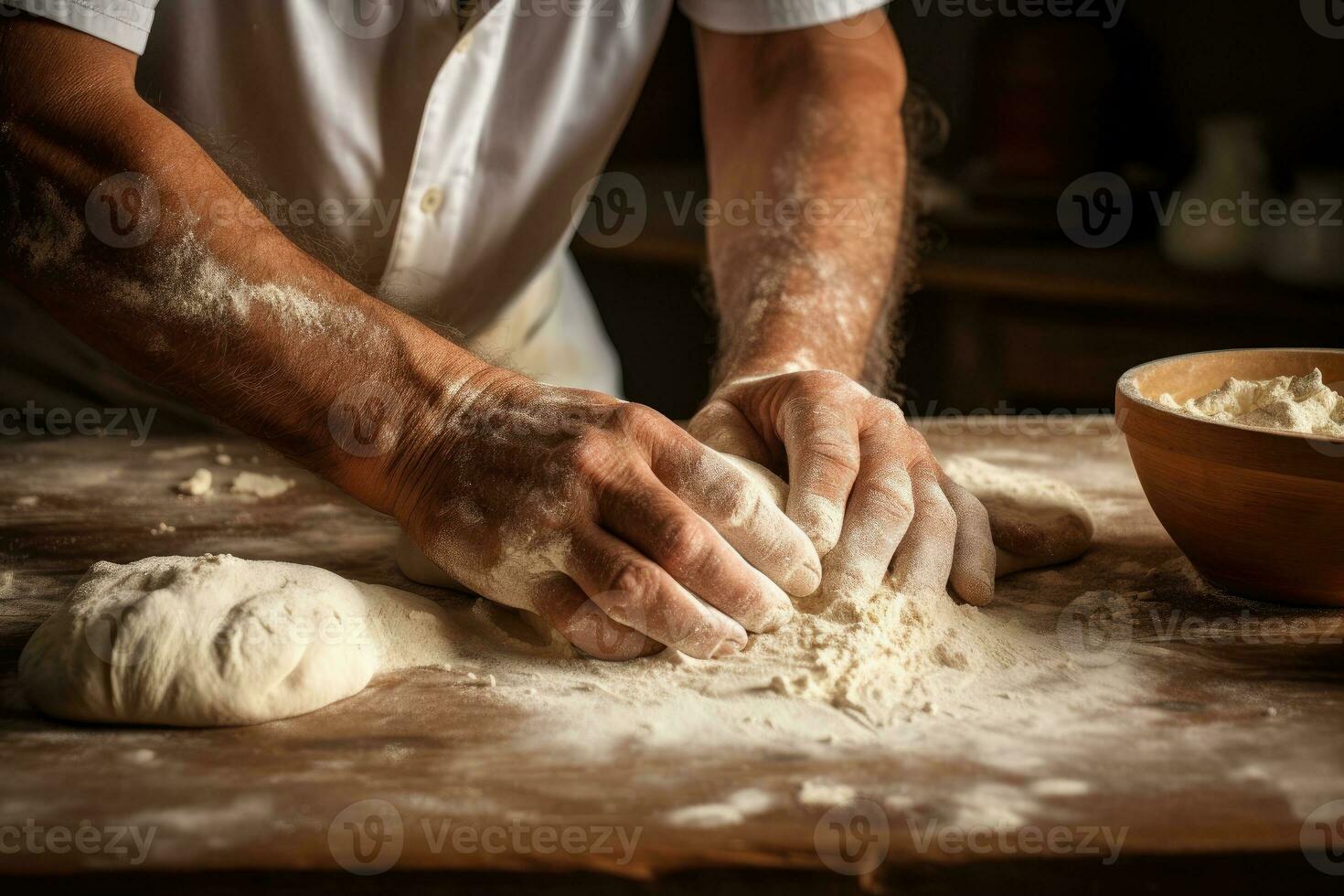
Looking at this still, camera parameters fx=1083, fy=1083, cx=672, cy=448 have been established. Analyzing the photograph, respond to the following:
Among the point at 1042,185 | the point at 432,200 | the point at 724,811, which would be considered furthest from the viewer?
the point at 1042,185

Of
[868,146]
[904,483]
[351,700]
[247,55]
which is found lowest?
[351,700]

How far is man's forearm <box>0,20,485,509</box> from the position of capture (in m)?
1.05

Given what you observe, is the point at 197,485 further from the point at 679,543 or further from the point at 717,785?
the point at 717,785

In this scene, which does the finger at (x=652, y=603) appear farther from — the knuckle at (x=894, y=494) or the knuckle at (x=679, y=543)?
the knuckle at (x=894, y=494)

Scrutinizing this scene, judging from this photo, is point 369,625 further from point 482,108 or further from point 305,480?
point 482,108

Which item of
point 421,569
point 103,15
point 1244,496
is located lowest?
point 421,569

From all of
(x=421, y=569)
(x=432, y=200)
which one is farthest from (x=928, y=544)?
(x=432, y=200)

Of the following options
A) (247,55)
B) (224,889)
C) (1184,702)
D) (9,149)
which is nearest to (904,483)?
(1184,702)

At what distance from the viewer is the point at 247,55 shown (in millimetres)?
1473

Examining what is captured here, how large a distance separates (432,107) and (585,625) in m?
0.89

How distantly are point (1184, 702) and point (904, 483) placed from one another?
32 centimetres

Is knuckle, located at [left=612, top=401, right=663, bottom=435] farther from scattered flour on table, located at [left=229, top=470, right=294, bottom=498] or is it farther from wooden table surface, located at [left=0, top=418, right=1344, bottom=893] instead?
scattered flour on table, located at [left=229, top=470, right=294, bottom=498]

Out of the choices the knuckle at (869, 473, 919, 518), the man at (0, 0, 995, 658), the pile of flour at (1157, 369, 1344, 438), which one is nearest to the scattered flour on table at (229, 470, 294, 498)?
A: the man at (0, 0, 995, 658)

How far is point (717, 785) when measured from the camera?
30.0 inches
